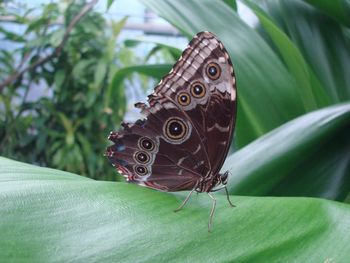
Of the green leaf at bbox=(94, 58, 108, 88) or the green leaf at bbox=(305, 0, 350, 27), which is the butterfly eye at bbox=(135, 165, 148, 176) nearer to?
the green leaf at bbox=(305, 0, 350, 27)


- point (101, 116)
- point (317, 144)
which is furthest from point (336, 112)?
point (101, 116)

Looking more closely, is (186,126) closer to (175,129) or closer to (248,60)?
(175,129)

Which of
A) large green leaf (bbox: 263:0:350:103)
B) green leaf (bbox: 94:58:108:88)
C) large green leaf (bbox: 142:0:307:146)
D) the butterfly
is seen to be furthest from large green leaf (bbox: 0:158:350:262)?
green leaf (bbox: 94:58:108:88)

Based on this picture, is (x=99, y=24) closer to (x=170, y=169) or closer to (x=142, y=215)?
(x=170, y=169)

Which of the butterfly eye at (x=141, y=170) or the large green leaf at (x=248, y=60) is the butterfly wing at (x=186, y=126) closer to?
the butterfly eye at (x=141, y=170)

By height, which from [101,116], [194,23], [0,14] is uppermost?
[0,14]

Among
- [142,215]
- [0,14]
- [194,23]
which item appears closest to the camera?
[142,215]
